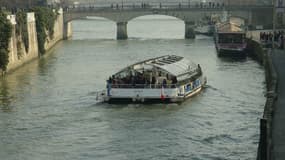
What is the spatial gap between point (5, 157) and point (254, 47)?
33.1 metres

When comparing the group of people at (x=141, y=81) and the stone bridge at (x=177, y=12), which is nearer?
the group of people at (x=141, y=81)

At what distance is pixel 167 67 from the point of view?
29516mm

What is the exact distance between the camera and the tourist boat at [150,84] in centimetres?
2730

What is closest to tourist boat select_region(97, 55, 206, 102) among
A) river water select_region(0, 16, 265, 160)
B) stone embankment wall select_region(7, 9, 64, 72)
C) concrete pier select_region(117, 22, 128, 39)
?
river water select_region(0, 16, 265, 160)

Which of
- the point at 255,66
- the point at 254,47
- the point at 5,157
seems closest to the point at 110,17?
the point at 254,47

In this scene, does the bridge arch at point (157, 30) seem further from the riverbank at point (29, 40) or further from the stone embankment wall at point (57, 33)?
the riverbank at point (29, 40)

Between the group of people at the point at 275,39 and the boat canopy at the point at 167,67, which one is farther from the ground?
the boat canopy at the point at 167,67

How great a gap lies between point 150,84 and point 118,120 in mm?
3525

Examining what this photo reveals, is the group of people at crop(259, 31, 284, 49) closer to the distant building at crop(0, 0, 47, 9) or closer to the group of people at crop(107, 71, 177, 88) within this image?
the group of people at crop(107, 71, 177, 88)

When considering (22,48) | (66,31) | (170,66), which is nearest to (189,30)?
(66,31)

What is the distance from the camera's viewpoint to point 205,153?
19.6 m

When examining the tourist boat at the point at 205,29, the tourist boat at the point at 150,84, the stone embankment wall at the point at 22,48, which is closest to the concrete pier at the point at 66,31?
the tourist boat at the point at 205,29

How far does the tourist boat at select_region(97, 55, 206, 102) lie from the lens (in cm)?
2730

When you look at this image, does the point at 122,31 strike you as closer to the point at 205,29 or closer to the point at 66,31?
the point at 66,31
